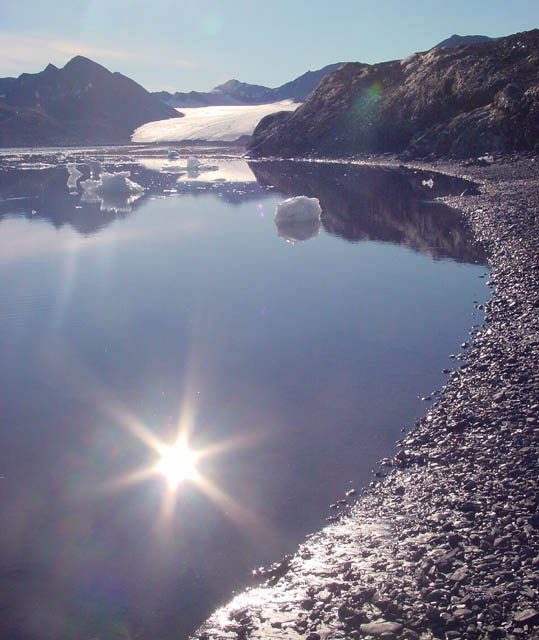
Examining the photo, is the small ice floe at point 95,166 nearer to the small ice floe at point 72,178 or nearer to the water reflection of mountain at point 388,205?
the small ice floe at point 72,178

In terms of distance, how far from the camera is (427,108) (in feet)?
167

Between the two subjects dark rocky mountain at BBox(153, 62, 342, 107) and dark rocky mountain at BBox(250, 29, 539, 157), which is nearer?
dark rocky mountain at BBox(250, 29, 539, 157)

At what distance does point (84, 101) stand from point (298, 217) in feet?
374

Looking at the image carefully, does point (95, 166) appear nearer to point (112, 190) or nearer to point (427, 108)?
point (112, 190)

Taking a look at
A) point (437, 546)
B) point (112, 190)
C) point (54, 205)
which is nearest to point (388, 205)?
point (112, 190)

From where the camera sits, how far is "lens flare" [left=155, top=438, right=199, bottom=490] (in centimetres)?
682

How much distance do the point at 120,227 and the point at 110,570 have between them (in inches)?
777

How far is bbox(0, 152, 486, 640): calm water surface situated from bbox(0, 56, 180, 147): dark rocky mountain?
98269 mm

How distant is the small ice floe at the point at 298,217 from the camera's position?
22.7 metres

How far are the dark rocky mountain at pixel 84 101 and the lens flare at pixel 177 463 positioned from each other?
107180 mm

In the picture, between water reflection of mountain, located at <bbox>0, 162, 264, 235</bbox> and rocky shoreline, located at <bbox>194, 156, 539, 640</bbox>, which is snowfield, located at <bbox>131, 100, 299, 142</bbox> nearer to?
water reflection of mountain, located at <bbox>0, 162, 264, 235</bbox>

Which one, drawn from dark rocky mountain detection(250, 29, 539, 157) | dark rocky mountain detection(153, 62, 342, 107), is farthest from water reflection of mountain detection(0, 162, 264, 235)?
dark rocky mountain detection(153, 62, 342, 107)

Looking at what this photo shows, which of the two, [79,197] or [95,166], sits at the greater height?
[95,166]

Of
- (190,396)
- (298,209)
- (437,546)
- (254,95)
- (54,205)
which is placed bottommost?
(437,546)
